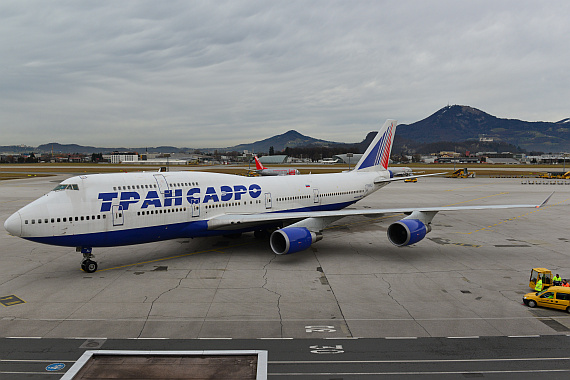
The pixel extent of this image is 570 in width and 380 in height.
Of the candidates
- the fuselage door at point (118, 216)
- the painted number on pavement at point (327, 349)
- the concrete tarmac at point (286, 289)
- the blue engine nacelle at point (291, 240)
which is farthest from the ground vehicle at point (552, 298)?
the fuselage door at point (118, 216)

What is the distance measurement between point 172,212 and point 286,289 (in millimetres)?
8384

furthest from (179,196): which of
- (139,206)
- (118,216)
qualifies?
(118,216)

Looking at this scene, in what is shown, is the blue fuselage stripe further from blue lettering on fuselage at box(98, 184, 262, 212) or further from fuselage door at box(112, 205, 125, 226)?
blue lettering on fuselage at box(98, 184, 262, 212)

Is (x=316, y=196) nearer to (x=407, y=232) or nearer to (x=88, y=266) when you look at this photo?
(x=407, y=232)

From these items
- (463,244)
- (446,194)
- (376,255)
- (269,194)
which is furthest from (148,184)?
(446,194)

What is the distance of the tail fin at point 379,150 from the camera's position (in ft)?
125

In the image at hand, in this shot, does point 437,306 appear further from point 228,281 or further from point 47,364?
point 47,364

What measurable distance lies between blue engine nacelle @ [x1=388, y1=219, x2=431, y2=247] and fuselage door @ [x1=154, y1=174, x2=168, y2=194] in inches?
548

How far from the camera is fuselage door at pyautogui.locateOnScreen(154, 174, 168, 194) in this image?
2176 cm

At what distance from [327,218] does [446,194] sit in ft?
133

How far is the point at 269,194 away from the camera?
1078 inches

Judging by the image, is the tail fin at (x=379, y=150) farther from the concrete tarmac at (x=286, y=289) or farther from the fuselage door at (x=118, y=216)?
the fuselage door at (x=118, y=216)

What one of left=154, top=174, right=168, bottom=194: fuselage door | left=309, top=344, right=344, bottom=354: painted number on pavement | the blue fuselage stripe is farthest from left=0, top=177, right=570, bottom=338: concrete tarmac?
left=154, top=174, right=168, bottom=194: fuselage door

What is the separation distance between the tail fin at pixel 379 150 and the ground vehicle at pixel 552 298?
23.3m
